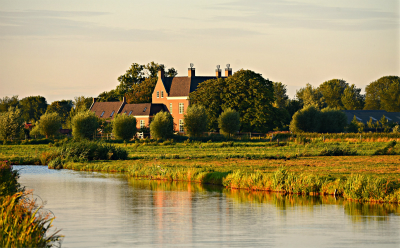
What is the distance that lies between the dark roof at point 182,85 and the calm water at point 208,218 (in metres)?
71.7

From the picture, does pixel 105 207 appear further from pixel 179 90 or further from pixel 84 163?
pixel 179 90

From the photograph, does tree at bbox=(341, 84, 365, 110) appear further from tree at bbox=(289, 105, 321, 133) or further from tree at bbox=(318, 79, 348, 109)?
tree at bbox=(289, 105, 321, 133)

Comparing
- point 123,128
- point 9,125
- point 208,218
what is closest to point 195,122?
point 123,128

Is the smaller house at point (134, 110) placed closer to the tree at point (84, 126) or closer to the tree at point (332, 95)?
the tree at point (84, 126)

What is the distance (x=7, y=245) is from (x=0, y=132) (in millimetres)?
73260

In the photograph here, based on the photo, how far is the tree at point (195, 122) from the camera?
3275 inches

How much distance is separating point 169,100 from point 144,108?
5.60 m

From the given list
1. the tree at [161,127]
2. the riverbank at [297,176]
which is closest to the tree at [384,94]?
the tree at [161,127]

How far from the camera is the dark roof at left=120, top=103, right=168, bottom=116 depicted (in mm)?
102938

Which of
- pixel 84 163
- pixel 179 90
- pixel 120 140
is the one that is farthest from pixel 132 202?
pixel 179 90

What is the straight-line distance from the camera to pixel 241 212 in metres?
25.0

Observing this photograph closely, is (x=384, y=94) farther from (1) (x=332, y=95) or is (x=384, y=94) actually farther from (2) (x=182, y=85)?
(2) (x=182, y=85)

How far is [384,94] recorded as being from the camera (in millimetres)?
155750

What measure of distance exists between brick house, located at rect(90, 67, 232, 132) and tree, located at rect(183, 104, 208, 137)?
58.6 ft
